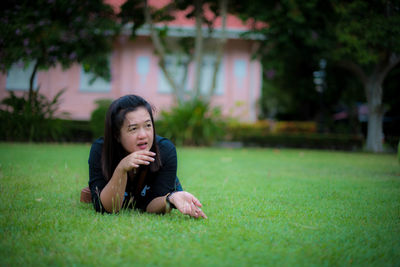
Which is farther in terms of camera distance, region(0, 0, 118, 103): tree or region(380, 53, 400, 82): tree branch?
region(380, 53, 400, 82): tree branch

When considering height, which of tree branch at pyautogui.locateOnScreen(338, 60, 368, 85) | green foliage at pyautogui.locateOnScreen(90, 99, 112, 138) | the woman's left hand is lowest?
the woman's left hand

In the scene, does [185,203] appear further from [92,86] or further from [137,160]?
[92,86]

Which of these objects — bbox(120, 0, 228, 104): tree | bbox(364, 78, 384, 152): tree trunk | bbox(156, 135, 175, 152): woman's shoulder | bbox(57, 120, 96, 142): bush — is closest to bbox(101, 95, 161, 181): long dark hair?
bbox(156, 135, 175, 152): woman's shoulder

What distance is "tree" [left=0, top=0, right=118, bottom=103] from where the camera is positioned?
29.4ft

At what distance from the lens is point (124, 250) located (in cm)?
162

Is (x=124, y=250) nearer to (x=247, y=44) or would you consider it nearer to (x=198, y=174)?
(x=198, y=174)

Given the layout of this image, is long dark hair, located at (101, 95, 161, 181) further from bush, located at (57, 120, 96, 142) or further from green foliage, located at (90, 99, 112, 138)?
bush, located at (57, 120, 96, 142)

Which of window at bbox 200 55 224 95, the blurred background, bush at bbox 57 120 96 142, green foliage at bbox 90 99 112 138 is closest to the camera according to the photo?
the blurred background

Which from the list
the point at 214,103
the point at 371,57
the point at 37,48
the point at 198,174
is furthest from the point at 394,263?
the point at 214,103

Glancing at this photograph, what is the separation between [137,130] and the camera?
218 cm

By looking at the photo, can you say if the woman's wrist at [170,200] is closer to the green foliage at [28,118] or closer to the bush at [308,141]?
the green foliage at [28,118]

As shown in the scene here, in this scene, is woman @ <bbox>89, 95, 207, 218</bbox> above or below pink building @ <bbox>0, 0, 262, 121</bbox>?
below

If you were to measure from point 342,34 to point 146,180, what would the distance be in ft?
29.0

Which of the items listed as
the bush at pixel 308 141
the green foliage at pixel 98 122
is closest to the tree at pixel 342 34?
the bush at pixel 308 141
